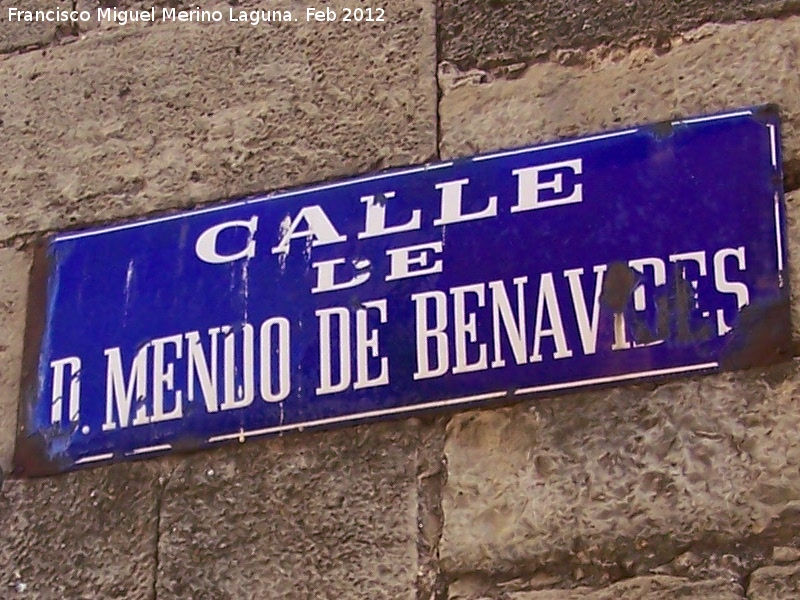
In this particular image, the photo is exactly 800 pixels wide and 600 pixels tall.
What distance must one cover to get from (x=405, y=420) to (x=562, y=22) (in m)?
0.63

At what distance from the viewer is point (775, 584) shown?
1720 millimetres

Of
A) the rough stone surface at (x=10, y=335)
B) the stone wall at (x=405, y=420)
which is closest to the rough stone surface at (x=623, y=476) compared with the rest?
the stone wall at (x=405, y=420)

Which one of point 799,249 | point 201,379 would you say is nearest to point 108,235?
point 201,379

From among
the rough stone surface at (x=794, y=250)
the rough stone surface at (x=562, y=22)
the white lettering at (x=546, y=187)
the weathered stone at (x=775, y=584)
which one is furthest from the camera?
the rough stone surface at (x=562, y=22)

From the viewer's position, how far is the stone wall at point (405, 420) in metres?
1.80

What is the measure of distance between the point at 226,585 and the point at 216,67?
824 mm

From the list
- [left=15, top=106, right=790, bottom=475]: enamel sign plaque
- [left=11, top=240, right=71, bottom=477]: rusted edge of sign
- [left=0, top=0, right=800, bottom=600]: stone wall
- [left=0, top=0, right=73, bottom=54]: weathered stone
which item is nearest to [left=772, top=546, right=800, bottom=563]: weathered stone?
[left=0, top=0, right=800, bottom=600]: stone wall

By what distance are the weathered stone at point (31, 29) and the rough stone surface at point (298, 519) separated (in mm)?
832

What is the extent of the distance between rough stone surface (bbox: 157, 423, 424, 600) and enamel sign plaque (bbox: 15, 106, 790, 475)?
4 cm

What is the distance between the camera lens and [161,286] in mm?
2143

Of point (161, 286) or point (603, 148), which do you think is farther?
point (161, 286)

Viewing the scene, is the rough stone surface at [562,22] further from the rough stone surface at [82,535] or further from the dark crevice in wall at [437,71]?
the rough stone surface at [82,535]

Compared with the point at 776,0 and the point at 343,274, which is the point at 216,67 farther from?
the point at 776,0

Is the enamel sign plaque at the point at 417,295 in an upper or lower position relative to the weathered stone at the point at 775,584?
upper
